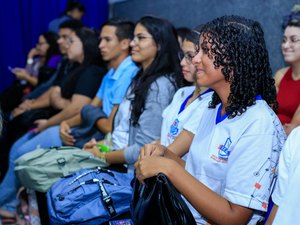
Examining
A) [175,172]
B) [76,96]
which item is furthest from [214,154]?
[76,96]

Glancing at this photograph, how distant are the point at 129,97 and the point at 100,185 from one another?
0.79m

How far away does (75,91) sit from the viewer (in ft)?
10.5

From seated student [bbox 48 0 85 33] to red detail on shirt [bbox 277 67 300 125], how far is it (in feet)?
10.0

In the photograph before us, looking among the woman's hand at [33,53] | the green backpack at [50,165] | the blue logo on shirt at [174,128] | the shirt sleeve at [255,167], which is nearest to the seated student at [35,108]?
the woman's hand at [33,53]

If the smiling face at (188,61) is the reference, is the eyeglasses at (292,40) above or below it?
above

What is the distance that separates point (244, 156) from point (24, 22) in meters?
4.28

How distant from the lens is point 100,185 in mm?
1842

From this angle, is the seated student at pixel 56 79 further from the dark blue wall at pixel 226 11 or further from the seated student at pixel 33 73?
the dark blue wall at pixel 226 11

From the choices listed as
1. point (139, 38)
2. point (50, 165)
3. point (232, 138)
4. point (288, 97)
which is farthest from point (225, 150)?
point (139, 38)

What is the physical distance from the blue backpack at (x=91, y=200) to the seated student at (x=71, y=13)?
3.21 meters

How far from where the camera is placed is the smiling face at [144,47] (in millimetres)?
2541

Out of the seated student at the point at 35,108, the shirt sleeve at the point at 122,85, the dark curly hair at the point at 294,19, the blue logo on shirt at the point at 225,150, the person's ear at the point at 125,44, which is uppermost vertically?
the dark curly hair at the point at 294,19

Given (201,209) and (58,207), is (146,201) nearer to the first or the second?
(201,209)

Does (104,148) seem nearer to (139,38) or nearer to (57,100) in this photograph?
(139,38)
